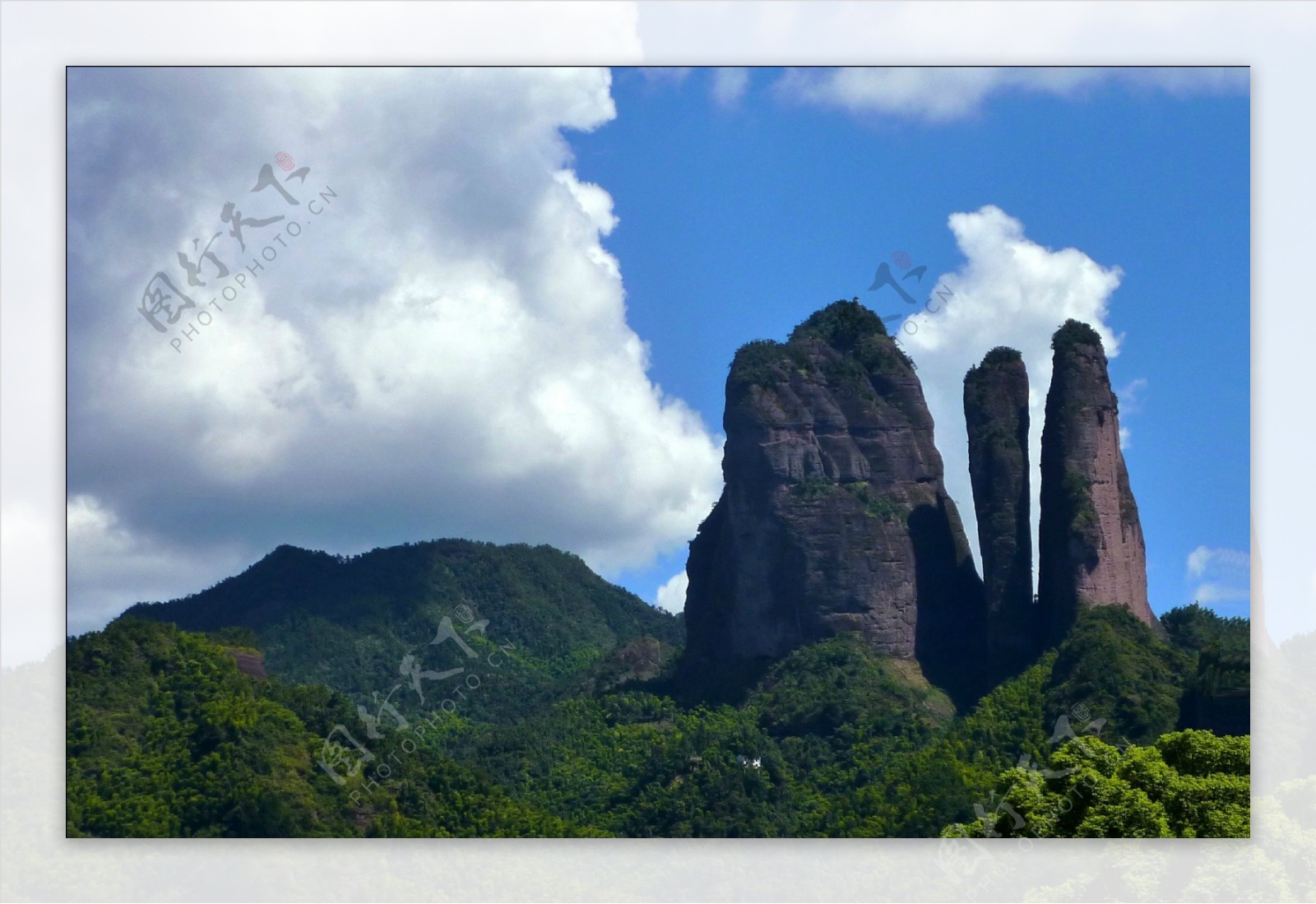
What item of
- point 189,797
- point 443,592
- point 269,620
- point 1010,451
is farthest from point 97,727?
point 1010,451

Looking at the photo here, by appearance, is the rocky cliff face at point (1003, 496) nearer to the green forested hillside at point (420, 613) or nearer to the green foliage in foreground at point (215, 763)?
the green forested hillside at point (420, 613)

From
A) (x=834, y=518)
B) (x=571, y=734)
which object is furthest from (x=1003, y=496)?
(x=571, y=734)

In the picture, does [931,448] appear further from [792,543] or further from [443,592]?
[443,592]

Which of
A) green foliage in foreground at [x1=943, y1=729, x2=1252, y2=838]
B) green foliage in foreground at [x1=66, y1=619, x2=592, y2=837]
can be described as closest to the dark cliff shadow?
green foliage in foreground at [x1=66, y1=619, x2=592, y2=837]

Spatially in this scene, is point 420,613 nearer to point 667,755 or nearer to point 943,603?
point 667,755

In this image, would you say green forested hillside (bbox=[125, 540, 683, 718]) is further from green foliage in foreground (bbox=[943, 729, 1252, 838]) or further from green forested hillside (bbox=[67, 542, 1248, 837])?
green foliage in foreground (bbox=[943, 729, 1252, 838])
